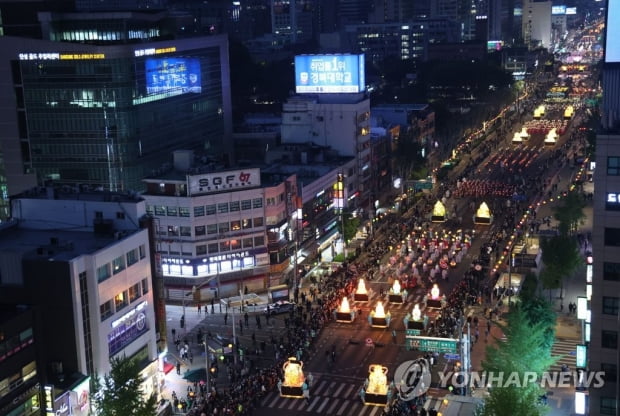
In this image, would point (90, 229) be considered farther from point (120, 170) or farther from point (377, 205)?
point (377, 205)

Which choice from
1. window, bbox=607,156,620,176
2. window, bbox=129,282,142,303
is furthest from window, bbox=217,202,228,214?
window, bbox=607,156,620,176

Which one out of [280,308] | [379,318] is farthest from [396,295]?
[280,308]

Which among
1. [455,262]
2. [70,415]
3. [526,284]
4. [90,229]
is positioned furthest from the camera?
[455,262]

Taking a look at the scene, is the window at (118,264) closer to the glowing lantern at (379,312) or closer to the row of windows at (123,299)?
the row of windows at (123,299)

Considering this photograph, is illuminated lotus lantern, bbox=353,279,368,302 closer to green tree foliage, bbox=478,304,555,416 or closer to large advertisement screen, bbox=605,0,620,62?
green tree foliage, bbox=478,304,555,416

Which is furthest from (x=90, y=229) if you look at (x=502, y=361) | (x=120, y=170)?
(x=120, y=170)

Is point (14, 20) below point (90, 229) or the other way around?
the other way around
